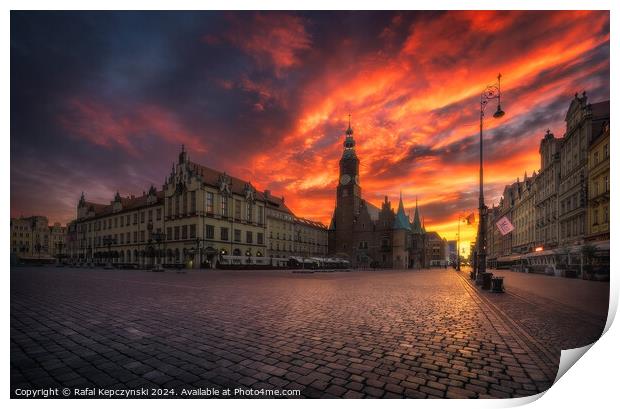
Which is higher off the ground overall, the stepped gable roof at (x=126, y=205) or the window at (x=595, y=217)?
the stepped gable roof at (x=126, y=205)

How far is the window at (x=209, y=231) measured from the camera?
46406mm

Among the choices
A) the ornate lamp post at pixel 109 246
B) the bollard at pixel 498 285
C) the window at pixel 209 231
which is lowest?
the ornate lamp post at pixel 109 246

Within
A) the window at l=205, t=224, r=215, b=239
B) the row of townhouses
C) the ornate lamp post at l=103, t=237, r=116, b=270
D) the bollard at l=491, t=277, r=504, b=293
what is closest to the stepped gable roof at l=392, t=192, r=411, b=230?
the window at l=205, t=224, r=215, b=239

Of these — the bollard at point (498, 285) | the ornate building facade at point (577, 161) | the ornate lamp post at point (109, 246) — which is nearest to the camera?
the ornate building facade at point (577, 161)

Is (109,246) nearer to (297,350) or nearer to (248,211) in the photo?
(248,211)

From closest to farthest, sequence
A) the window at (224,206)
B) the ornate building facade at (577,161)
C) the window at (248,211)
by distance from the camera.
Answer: the ornate building facade at (577,161) → the window at (224,206) → the window at (248,211)

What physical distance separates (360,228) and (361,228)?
27cm

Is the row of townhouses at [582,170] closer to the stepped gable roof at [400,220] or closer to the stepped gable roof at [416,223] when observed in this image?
the stepped gable roof at [400,220]

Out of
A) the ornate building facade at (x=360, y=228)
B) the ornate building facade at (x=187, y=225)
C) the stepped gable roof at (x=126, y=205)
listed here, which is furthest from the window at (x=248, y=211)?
the ornate building facade at (x=360, y=228)

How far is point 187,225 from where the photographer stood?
155 ft

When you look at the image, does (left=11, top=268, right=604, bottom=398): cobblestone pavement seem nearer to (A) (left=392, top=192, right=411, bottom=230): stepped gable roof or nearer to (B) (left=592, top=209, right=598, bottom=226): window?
(B) (left=592, top=209, right=598, bottom=226): window
